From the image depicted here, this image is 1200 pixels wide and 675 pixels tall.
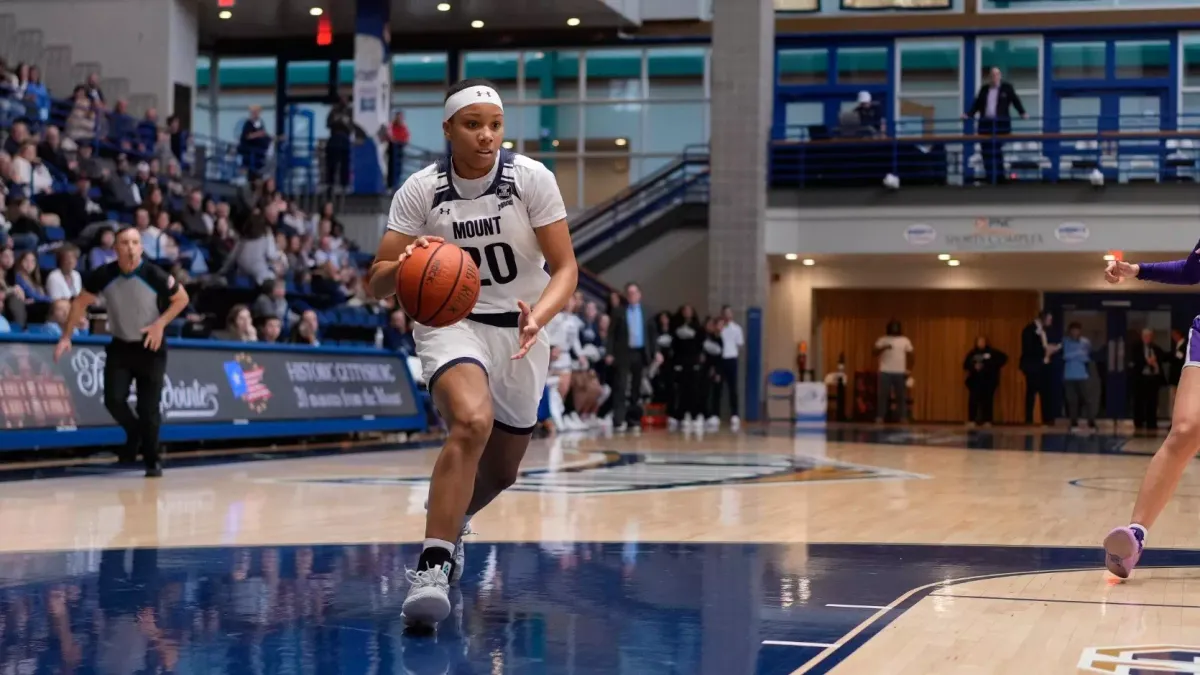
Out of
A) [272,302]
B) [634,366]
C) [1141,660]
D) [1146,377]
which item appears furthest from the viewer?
[1146,377]

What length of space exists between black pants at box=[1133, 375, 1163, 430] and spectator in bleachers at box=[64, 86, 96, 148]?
17.3 m

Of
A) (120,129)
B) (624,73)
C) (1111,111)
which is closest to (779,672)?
(120,129)

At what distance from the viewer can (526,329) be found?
5594 mm

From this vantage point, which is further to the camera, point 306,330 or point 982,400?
point 982,400

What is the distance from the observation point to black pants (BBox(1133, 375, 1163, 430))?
2622 centimetres

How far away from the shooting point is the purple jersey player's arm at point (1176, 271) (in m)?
6.94

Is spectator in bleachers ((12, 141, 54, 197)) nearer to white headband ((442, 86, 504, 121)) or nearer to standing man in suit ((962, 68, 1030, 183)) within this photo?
white headband ((442, 86, 504, 121))

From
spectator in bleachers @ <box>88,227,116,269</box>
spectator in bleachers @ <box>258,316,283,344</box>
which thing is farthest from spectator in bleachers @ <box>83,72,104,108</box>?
spectator in bleachers @ <box>258,316,283,344</box>

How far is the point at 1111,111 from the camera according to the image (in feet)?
94.1

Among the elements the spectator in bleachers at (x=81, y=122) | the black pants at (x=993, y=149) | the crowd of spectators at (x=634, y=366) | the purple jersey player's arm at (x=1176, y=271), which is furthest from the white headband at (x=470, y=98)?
the black pants at (x=993, y=149)

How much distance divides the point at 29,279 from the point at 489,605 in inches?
423

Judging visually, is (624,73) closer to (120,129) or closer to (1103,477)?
(120,129)

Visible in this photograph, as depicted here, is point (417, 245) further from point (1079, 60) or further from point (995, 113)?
point (1079, 60)

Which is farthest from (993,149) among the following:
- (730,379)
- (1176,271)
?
(1176,271)
